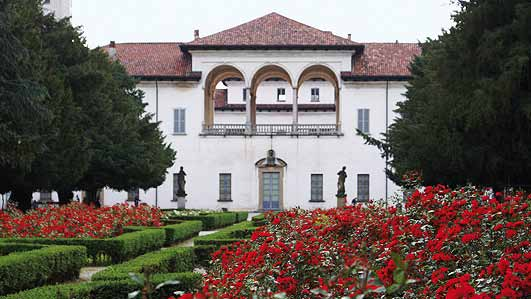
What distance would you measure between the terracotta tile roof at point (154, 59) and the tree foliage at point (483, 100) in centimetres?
2687

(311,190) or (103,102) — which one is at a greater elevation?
(103,102)

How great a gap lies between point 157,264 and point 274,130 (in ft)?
116

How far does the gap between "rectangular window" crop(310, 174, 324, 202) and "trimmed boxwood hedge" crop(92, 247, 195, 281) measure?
→ 107 feet

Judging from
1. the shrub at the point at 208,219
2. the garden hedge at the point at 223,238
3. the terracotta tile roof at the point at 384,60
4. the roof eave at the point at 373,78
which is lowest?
the shrub at the point at 208,219

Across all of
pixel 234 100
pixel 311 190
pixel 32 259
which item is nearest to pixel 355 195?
pixel 311 190

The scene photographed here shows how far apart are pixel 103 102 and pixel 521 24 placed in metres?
15.9

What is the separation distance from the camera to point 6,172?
75.2 feet

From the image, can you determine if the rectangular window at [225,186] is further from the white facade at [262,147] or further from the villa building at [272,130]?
the white facade at [262,147]

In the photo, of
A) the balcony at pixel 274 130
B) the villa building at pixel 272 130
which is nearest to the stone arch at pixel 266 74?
the villa building at pixel 272 130

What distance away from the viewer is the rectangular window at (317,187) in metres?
46.1

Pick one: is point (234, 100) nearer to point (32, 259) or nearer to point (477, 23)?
point (477, 23)

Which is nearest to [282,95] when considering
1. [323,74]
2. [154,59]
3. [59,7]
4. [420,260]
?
[323,74]

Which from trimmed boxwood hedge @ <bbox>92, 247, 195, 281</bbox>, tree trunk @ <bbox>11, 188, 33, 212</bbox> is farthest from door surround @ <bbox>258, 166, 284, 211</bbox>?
trimmed boxwood hedge @ <bbox>92, 247, 195, 281</bbox>

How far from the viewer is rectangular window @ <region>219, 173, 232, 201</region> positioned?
4647 centimetres
